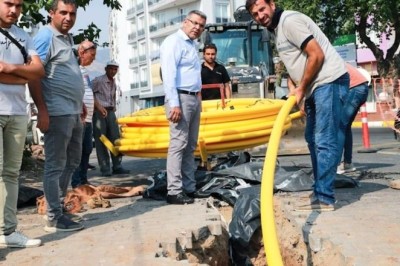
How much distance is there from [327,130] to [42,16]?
569 cm

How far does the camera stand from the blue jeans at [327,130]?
505cm

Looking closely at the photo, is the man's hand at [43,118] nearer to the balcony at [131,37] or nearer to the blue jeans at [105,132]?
the blue jeans at [105,132]

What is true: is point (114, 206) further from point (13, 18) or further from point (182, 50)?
point (13, 18)

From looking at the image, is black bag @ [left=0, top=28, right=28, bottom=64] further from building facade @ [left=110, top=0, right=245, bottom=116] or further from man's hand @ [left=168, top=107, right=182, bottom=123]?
building facade @ [left=110, top=0, right=245, bottom=116]

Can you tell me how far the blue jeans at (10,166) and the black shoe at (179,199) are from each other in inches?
81.6

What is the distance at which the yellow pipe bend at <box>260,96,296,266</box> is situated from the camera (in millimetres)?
3671

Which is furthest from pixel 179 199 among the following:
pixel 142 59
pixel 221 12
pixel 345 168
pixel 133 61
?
pixel 133 61

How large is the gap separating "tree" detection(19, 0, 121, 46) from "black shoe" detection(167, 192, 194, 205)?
3650mm

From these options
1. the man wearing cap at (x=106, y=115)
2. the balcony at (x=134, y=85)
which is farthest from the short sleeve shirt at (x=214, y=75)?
the balcony at (x=134, y=85)

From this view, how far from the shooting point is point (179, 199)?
20.0 ft

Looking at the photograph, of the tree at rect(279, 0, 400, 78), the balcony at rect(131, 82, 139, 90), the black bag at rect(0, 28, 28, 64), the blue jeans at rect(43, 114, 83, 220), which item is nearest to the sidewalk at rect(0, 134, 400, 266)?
the blue jeans at rect(43, 114, 83, 220)

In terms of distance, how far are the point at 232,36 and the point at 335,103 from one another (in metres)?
10.6

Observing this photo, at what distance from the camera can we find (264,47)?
51.0 feet

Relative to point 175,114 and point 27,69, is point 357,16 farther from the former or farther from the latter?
point 27,69
